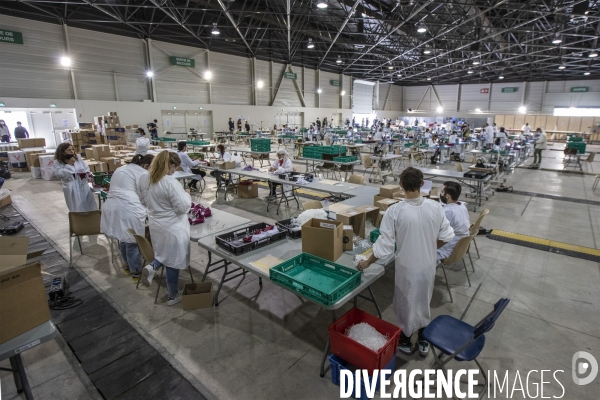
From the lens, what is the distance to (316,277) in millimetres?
2439

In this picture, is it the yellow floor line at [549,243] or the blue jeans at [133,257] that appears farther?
the yellow floor line at [549,243]

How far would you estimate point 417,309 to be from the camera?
2398mm

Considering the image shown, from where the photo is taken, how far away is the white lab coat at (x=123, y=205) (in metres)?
3.61

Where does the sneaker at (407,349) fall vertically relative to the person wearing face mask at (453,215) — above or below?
below

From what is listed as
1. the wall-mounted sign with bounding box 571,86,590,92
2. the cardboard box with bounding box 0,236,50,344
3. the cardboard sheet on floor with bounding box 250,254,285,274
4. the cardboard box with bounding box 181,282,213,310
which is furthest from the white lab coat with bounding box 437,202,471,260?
the wall-mounted sign with bounding box 571,86,590,92

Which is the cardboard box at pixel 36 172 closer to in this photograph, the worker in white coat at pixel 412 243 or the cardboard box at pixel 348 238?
the cardboard box at pixel 348 238

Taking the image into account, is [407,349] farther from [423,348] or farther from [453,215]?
[453,215]

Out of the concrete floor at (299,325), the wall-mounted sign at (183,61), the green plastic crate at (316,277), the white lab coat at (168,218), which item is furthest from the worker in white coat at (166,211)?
the wall-mounted sign at (183,61)

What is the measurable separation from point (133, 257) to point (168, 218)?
129 centimetres

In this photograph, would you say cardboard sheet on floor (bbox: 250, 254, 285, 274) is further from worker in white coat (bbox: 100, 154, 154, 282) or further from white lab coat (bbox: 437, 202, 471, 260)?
worker in white coat (bbox: 100, 154, 154, 282)

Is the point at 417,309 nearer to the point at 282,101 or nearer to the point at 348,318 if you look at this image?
the point at 348,318

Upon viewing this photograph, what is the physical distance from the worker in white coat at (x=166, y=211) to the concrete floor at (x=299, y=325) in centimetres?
61

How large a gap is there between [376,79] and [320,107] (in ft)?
30.0

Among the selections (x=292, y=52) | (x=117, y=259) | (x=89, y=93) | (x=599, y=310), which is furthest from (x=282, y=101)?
(x=599, y=310)
